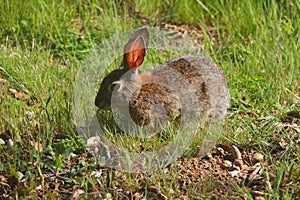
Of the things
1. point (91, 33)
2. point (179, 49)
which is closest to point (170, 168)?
point (179, 49)

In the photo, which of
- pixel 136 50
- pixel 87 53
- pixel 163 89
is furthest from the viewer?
pixel 87 53

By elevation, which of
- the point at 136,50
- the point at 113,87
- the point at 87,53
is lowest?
the point at 87,53

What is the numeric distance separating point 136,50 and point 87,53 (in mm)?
1534

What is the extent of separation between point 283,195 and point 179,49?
2.52 metres

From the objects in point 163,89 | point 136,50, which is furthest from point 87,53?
point 136,50

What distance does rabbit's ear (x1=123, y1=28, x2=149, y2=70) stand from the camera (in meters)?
4.70

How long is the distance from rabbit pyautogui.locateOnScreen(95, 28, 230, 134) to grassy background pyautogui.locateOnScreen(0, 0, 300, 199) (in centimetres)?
25

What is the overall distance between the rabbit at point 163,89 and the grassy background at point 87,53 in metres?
0.25

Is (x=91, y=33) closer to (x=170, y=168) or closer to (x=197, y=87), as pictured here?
(x=197, y=87)

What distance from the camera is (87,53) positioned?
6141mm

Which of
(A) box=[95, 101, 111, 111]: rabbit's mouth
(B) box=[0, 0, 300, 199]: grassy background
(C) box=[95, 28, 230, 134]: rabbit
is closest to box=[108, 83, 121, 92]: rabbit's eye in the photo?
(C) box=[95, 28, 230, 134]: rabbit

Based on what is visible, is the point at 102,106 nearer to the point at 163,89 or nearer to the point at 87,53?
the point at 163,89

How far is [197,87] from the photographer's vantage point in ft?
16.6

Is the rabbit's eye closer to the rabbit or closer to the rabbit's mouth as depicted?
the rabbit
